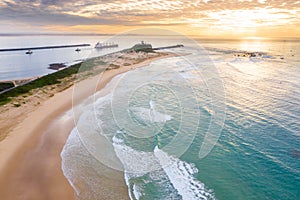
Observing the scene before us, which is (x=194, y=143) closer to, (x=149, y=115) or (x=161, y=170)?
(x=161, y=170)

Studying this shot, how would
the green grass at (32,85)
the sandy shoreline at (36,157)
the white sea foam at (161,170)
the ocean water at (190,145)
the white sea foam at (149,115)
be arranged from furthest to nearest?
1. the green grass at (32,85)
2. the white sea foam at (149,115)
3. the ocean water at (190,145)
4. the white sea foam at (161,170)
5. the sandy shoreline at (36,157)

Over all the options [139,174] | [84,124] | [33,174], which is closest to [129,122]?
[84,124]

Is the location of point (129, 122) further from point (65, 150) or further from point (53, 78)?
point (53, 78)

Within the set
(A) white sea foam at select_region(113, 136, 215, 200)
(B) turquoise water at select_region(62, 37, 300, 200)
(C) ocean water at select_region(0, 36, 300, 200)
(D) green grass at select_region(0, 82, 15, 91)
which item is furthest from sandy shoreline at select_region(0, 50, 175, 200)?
(D) green grass at select_region(0, 82, 15, 91)

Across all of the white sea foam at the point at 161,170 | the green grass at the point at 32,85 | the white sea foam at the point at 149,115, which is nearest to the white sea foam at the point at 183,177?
the white sea foam at the point at 161,170

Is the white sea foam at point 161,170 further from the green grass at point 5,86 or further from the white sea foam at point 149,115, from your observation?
the green grass at point 5,86

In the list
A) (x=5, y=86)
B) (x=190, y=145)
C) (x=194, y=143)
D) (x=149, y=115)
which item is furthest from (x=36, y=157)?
(x=5, y=86)
